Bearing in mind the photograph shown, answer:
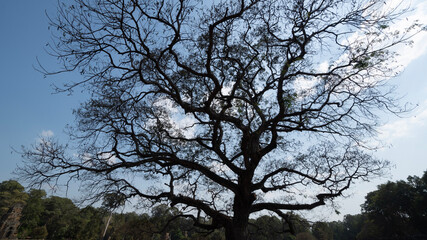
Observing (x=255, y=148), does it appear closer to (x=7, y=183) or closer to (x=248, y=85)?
(x=248, y=85)

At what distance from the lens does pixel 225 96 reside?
6.86m

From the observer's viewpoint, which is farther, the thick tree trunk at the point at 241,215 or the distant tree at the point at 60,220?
the distant tree at the point at 60,220

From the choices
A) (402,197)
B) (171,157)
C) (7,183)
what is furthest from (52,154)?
(7,183)

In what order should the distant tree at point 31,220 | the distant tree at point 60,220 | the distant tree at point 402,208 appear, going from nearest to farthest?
the distant tree at point 402,208 → the distant tree at point 60,220 → the distant tree at point 31,220

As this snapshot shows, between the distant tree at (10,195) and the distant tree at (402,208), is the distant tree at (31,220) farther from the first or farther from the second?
the distant tree at (402,208)

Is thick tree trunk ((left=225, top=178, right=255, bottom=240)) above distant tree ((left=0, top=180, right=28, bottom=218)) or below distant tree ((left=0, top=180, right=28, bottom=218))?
below

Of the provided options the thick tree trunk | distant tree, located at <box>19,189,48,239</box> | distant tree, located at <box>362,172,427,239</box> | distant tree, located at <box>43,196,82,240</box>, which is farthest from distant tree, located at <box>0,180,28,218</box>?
distant tree, located at <box>362,172,427,239</box>

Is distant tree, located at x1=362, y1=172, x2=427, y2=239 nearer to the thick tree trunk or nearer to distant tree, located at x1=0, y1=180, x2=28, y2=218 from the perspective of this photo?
the thick tree trunk

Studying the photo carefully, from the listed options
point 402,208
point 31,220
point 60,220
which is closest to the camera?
point 402,208

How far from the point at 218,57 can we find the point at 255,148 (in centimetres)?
330

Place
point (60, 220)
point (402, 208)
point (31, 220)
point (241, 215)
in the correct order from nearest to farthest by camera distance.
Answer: point (241, 215), point (402, 208), point (31, 220), point (60, 220)

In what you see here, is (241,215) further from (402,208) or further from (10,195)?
(10,195)

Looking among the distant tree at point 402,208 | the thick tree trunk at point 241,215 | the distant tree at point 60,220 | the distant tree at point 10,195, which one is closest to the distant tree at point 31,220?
the distant tree at point 10,195

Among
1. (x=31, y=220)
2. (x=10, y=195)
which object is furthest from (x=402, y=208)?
(x=10, y=195)
